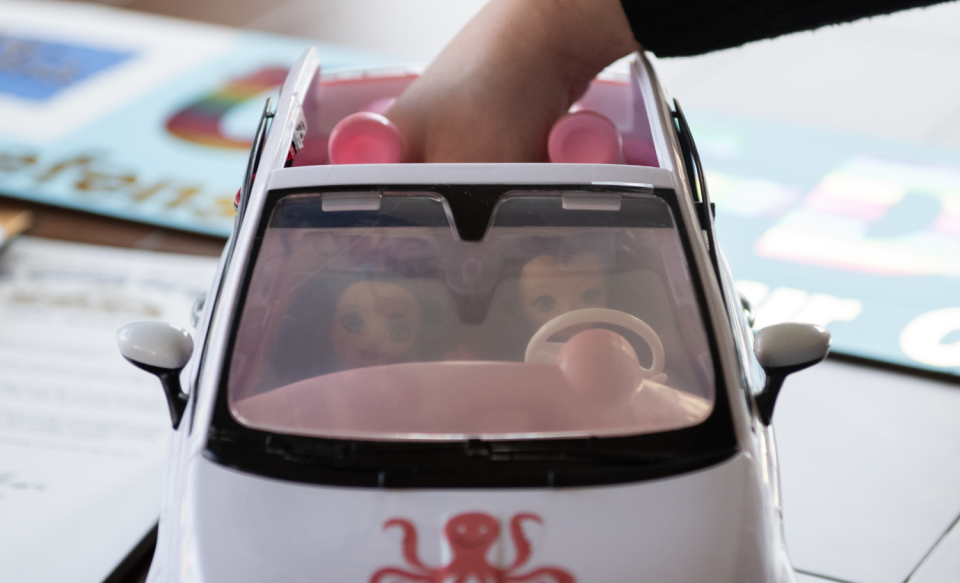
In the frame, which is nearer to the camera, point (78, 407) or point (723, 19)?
point (723, 19)

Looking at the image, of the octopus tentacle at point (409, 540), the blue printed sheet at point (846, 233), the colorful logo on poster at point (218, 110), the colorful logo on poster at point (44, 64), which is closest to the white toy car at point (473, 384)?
the octopus tentacle at point (409, 540)

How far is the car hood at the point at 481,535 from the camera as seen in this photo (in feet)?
2.54

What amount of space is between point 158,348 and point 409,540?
36cm

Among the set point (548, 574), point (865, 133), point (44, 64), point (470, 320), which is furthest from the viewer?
point (44, 64)

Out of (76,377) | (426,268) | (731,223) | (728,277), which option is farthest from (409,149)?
(731,223)

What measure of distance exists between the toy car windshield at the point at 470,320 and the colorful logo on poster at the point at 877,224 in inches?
41.5

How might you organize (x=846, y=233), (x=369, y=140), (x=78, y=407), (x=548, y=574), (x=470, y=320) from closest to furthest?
(x=548, y=574)
(x=470, y=320)
(x=369, y=140)
(x=78, y=407)
(x=846, y=233)

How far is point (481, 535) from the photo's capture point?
0.78 meters

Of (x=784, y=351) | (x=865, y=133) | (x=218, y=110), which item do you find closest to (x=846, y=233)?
(x=865, y=133)

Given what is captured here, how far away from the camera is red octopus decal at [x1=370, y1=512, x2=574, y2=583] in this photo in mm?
769

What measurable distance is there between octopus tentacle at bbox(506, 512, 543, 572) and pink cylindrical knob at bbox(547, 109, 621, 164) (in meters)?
0.66

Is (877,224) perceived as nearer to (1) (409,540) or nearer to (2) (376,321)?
(2) (376,321)

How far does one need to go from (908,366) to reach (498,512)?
1.15 meters

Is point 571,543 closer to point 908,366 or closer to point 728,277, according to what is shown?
point 728,277
